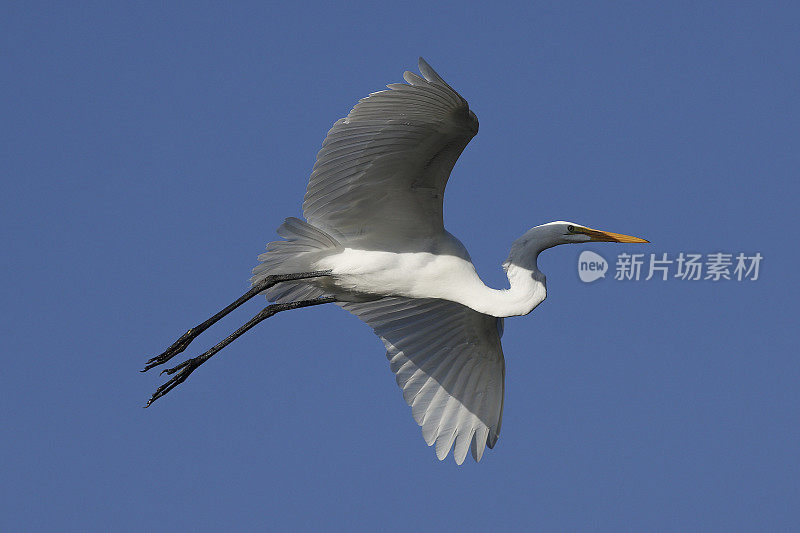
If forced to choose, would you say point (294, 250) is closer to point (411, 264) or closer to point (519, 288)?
point (411, 264)

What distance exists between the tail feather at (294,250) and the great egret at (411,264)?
11mm

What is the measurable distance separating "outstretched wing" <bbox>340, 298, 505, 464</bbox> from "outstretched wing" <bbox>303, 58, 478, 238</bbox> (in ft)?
4.25

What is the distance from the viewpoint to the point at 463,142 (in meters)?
8.30

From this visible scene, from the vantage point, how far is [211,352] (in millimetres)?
9578

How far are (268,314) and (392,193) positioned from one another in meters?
1.66

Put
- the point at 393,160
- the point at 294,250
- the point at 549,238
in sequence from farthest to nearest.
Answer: the point at 294,250
the point at 549,238
the point at 393,160

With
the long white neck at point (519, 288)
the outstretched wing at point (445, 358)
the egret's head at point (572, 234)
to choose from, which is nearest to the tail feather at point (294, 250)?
the outstretched wing at point (445, 358)

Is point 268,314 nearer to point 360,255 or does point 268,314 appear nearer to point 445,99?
point 360,255

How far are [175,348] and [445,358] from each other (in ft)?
8.06

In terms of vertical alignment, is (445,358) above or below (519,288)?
below

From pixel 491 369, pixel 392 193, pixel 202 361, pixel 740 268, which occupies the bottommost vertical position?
pixel 202 361

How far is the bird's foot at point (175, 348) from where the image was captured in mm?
9469

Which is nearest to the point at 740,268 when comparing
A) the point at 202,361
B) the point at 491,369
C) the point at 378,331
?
the point at 491,369

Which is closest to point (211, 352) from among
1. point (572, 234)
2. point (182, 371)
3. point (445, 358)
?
point (182, 371)
